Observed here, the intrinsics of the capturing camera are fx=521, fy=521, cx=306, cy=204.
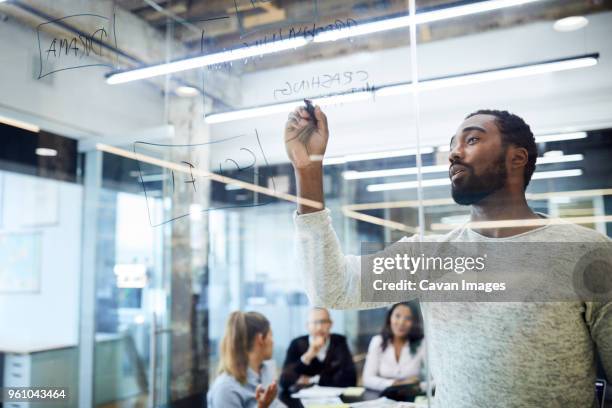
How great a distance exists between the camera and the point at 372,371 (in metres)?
2.88

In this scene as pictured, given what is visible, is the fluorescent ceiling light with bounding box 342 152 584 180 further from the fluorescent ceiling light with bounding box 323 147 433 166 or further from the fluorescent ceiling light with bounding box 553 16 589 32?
the fluorescent ceiling light with bounding box 553 16 589 32

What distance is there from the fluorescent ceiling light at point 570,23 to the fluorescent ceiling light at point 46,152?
252 centimetres

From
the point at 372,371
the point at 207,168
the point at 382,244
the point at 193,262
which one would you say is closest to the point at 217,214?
the point at 193,262

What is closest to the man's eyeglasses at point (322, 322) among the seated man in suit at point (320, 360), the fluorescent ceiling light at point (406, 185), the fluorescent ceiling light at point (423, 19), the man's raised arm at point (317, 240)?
the seated man in suit at point (320, 360)

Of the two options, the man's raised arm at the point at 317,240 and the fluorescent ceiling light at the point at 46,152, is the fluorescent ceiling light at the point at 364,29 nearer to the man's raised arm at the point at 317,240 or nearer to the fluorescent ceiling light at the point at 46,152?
the man's raised arm at the point at 317,240

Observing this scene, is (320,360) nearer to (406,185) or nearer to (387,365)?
(387,365)

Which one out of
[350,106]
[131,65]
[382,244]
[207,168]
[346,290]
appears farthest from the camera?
[131,65]

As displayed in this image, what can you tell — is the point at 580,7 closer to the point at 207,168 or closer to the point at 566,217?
the point at 566,217

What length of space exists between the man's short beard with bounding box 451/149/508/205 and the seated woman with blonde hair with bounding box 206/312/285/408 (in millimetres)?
1076

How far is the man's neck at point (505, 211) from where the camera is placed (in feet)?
4.03

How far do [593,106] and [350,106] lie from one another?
0.71 meters

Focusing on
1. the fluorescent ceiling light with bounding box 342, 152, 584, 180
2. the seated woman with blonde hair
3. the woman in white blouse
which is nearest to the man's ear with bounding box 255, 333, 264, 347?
the seated woman with blonde hair

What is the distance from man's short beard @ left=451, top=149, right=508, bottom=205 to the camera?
1.24 m

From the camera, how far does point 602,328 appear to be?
109 centimetres
